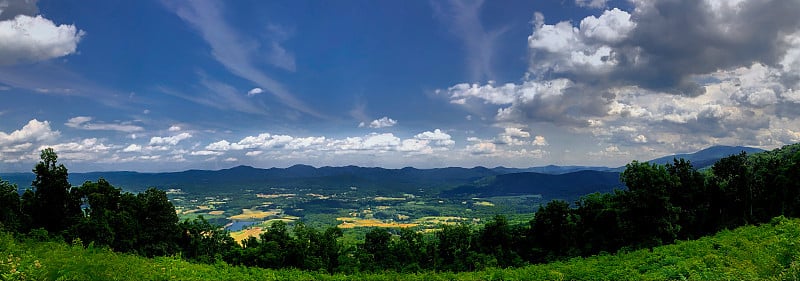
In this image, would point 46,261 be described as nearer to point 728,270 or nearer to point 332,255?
point 728,270

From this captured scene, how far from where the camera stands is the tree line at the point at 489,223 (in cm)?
3703

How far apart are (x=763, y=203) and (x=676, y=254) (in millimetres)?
34864

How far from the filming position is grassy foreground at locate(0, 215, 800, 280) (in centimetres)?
935

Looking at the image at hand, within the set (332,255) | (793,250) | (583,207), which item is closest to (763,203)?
(583,207)

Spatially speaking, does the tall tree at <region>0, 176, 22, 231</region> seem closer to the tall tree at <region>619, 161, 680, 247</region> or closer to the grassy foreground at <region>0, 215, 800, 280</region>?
the grassy foreground at <region>0, 215, 800, 280</region>

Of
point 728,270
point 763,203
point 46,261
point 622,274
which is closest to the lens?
point 46,261

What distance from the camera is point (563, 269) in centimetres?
1602

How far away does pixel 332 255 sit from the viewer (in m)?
46.5

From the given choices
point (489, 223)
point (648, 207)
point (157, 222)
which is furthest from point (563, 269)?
point (157, 222)

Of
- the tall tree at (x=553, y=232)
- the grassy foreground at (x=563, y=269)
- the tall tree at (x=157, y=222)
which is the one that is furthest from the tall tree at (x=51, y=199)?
the tall tree at (x=553, y=232)

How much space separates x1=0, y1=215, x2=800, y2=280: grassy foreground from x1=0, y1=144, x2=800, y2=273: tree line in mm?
17555

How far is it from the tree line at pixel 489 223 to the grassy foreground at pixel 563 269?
17.6 meters

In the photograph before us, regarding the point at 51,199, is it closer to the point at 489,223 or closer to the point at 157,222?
the point at 157,222

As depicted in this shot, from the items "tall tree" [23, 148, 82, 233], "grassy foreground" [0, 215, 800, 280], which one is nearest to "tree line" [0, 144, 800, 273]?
"tall tree" [23, 148, 82, 233]
